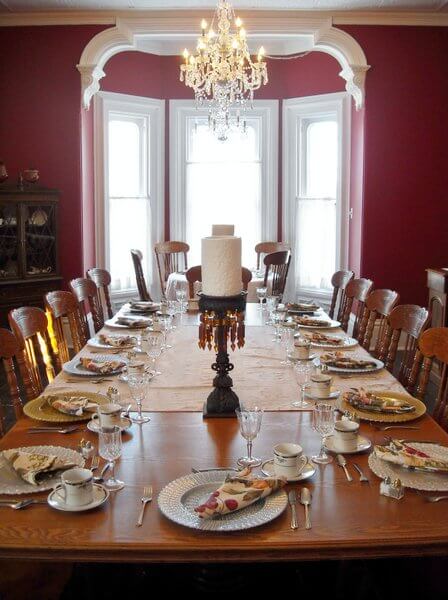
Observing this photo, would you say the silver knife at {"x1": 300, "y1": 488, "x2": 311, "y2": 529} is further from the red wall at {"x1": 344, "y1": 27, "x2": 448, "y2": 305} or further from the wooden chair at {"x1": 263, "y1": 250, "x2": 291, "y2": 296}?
the red wall at {"x1": 344, "y1": 27, "x2": 448, "y2": 305}

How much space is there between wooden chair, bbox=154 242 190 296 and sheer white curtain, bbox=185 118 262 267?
10.3 inches

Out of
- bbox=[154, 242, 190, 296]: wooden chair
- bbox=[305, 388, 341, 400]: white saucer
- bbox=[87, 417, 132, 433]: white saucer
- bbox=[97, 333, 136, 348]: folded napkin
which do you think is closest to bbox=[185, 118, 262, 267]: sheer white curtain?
bbox=[154, 242, 190, 296]: wooden chair

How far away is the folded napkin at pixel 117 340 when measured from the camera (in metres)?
3.23

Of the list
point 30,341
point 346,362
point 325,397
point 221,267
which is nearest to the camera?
point 221,267

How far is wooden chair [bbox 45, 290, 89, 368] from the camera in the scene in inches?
133

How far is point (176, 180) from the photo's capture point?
25.7 ft

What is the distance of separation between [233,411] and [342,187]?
5346mm

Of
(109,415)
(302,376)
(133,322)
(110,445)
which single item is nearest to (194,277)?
(133,322)

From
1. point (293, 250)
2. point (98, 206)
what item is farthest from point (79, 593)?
point (293, 250)

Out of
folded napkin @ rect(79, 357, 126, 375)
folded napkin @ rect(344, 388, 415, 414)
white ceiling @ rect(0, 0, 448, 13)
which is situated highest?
white ceiling @ rect(0, 0, 448, 13)

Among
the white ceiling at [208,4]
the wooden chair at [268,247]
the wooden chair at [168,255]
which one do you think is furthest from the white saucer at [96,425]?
the wooden chair at [268,247]

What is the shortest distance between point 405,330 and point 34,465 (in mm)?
1872

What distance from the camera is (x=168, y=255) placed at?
297 inches

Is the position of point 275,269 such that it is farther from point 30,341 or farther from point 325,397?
point 325,397
